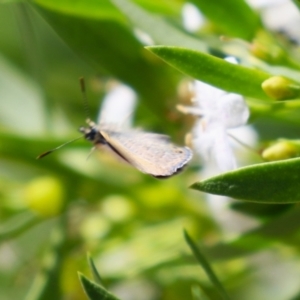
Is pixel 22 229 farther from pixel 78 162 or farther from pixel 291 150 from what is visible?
pixel 291 150

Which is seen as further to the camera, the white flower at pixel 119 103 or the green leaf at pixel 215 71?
the white flower at pixel 119 103

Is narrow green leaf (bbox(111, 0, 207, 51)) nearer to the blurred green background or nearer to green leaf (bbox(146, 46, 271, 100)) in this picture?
the blurred green background

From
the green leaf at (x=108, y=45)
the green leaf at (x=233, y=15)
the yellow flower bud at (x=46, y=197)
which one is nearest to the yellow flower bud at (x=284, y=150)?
the green leaf at (x=233, y=15)

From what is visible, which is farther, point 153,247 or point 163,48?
point 153,247

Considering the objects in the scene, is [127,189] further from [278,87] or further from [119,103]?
[278,87]

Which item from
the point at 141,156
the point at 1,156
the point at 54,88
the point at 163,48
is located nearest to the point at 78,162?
the point at 1,156

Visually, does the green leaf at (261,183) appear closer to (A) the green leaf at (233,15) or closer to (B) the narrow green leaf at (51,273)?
(A) the green leaf at (233,15)

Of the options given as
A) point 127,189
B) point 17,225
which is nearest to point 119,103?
point 127,189
